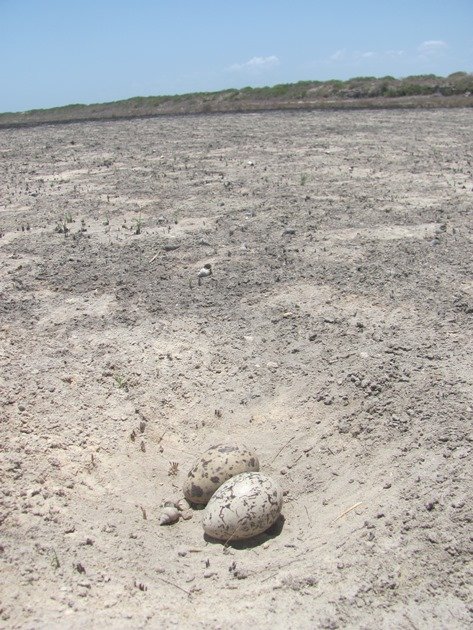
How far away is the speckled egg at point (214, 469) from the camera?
14.3 feet

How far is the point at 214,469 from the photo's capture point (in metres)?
4.37

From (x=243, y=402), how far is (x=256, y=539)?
130 centimetres

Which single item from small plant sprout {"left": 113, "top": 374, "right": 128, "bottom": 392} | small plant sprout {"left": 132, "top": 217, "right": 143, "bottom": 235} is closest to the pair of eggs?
small plant sprout {"left": 113, "top": 374, "right": 128, "bottom": 392}

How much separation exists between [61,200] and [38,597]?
8.07 metres

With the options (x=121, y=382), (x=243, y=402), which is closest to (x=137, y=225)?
(x=121, y=382)

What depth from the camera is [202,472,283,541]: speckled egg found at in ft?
13.0

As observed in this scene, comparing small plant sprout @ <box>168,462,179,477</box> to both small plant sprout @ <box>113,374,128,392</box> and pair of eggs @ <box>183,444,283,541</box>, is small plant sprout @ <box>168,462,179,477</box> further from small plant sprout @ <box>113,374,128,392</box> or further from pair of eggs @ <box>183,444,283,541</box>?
small plant sprout @ <box>113,374,128,392</box>

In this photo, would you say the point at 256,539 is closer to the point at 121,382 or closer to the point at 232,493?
the point at 232,493

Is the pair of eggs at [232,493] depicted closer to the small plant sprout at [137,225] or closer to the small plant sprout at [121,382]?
the small plant sprout at [121,382]

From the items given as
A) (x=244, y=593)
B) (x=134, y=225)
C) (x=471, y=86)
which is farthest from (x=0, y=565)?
(x=471, y=86)

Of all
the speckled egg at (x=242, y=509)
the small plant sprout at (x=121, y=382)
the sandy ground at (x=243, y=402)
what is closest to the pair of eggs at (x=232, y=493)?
the speckled egg at (x=242, y=509)

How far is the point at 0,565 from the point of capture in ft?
12.0

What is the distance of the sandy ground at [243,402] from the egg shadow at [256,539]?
2 centimetres

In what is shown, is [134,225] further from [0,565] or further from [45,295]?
[0,565]
